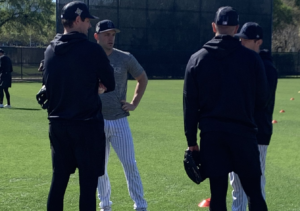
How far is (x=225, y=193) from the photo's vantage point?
409 centimetres

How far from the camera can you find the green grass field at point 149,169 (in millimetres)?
6148

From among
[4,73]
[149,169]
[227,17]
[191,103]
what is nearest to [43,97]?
[191,103]

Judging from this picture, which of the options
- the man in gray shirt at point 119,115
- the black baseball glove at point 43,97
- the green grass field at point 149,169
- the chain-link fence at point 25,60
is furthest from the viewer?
the chain-link fence at point 25,60

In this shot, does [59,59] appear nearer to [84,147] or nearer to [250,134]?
[84,147]

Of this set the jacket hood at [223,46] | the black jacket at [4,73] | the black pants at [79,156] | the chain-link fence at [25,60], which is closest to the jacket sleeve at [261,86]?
the jacket hood at [223,46]

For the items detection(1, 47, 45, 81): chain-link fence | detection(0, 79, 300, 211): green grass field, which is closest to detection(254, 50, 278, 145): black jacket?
detection(0, 79, 300, 211): green grass field

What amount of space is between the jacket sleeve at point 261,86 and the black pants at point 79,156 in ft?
4.35

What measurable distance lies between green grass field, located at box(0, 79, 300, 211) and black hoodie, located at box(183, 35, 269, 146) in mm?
2078

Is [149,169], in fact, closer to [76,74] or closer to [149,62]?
[76,74]

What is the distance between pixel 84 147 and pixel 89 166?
0.17m

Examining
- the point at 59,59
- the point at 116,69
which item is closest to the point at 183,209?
the point at 116,69

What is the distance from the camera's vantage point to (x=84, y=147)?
163 inches

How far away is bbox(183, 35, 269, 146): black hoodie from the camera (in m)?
4.04

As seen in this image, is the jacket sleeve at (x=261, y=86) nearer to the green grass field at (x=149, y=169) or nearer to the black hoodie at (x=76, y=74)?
the black hoodie at (x=76, y=74)
